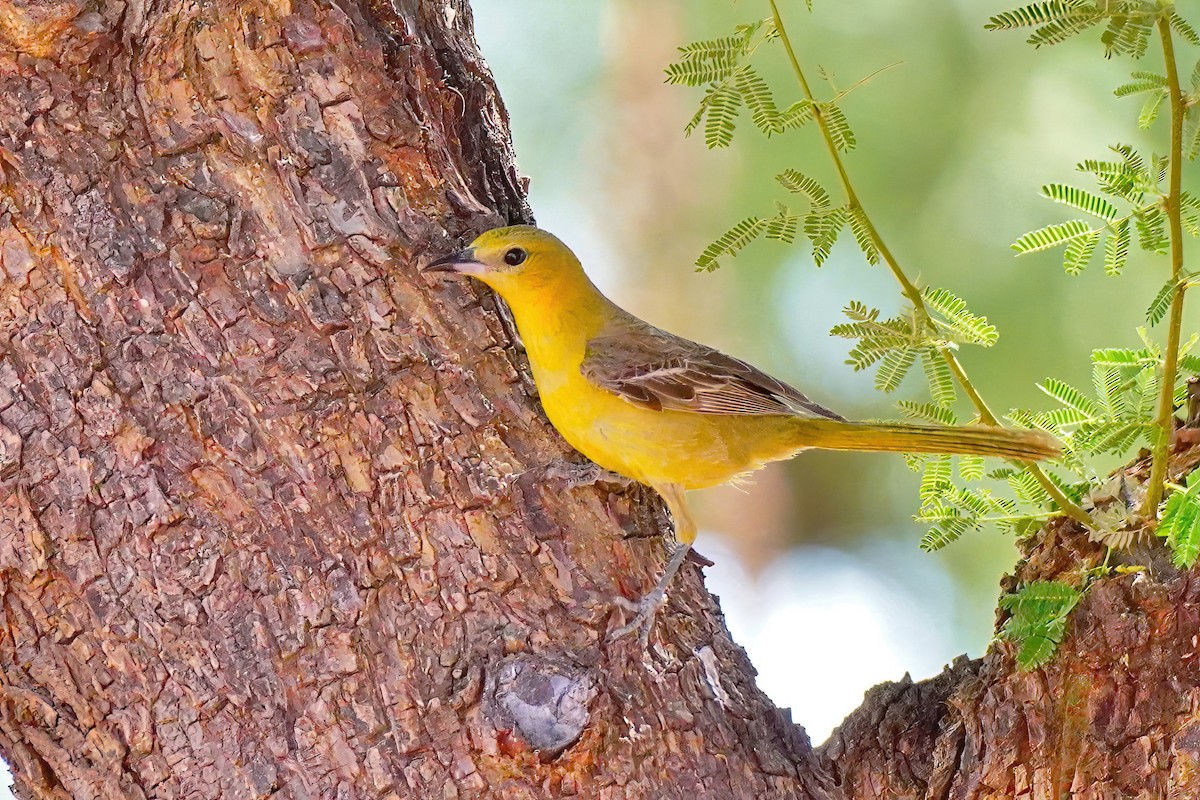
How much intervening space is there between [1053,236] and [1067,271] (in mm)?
132

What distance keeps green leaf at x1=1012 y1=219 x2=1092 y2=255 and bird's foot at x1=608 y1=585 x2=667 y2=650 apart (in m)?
1.37

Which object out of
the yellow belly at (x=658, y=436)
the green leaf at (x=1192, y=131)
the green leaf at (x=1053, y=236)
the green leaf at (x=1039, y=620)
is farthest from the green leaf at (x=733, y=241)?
the green leaf at (x=1039, y=620)

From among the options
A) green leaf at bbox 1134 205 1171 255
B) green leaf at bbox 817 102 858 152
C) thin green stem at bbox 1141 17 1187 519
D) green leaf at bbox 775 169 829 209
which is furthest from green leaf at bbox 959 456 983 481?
green leaf at bbox 817 102 858 152

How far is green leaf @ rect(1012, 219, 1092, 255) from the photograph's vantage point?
313 cm

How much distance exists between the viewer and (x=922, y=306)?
2.98 metres

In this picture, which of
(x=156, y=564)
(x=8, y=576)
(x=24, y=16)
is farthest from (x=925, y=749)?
(x=24, y=16)

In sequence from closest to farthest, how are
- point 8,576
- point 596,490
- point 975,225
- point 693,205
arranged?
1. point 8,576
2. point 596,490
3. point 975,225
4. point 693,205

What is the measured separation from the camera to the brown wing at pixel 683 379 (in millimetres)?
3504

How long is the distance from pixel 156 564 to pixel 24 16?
1308 mm

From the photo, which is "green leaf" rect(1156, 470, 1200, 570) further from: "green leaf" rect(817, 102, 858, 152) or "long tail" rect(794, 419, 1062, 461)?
"green leaf" rect(817, 102, 858, 152)

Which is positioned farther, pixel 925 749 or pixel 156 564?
pixel 925 749

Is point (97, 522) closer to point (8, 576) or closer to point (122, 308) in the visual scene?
point (8, 576)

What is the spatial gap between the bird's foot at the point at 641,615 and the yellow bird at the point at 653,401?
3cm

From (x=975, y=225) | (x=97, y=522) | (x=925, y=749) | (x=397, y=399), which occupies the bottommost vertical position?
(x=97, y=522)
